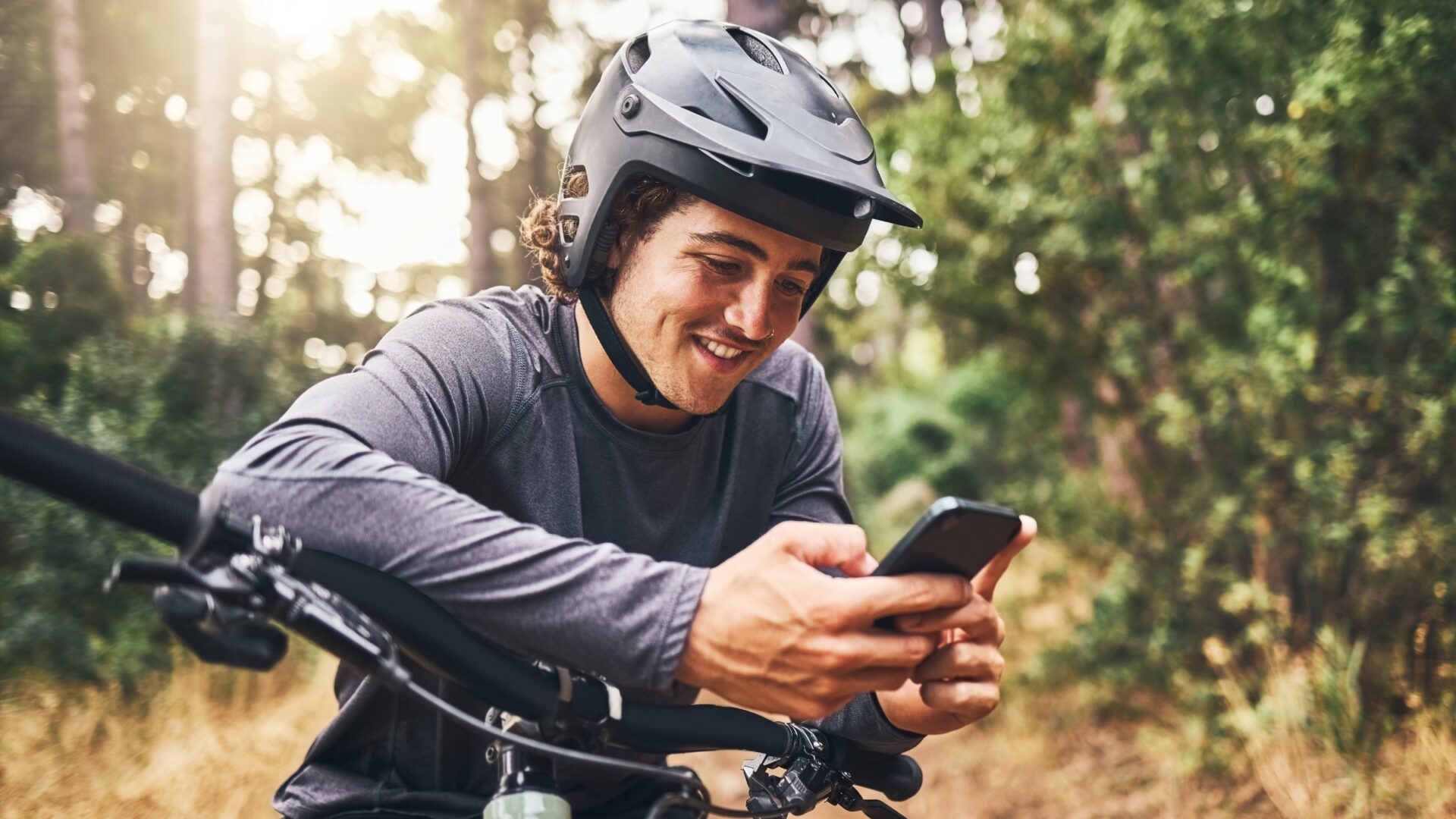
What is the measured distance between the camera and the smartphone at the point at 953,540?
1263 mm

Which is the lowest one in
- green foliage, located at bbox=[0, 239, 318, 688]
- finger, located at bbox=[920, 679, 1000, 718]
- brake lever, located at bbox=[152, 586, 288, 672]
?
green foliage, located at bbox=[0, 239, 318, 688]

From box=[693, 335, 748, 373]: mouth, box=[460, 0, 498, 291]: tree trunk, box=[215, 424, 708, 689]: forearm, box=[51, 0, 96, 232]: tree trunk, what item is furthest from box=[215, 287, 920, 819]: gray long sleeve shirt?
box=[460, 0, 498, 291]: tree trunk

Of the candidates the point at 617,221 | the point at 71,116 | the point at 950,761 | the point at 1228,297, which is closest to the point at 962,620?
the point at 617,221

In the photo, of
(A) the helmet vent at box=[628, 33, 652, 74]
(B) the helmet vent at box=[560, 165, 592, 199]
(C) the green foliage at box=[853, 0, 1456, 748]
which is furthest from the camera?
(C) the green foliage at box=[853, 0, 1456, 748]

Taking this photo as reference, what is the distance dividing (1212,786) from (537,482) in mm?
4878

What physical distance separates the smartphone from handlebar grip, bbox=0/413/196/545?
831 millimetres

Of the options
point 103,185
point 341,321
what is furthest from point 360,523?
point 341,321

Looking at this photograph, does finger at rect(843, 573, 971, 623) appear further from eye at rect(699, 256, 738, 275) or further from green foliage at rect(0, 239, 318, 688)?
green foliage at rect(0, 239, 318, 688)

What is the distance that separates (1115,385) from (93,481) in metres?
6.35

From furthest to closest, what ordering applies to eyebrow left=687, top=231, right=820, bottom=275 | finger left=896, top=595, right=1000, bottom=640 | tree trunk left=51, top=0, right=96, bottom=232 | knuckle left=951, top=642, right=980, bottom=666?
tree trunk left=51, top=0, right=96, bottom=232
eyebrow left=687, top=231, right=820, bottom=275
knuckle left=951, top=642, right=980, bottom=666
finger left=896, top=595, right=1000, bottom=640

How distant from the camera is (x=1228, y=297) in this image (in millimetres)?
5680

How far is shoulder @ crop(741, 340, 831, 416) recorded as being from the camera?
2.45 metres

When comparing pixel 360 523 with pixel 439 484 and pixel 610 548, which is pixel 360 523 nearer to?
pixel 439 484

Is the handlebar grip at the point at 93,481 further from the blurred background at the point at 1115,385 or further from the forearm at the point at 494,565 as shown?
the blurred background at the point at 1115,385
